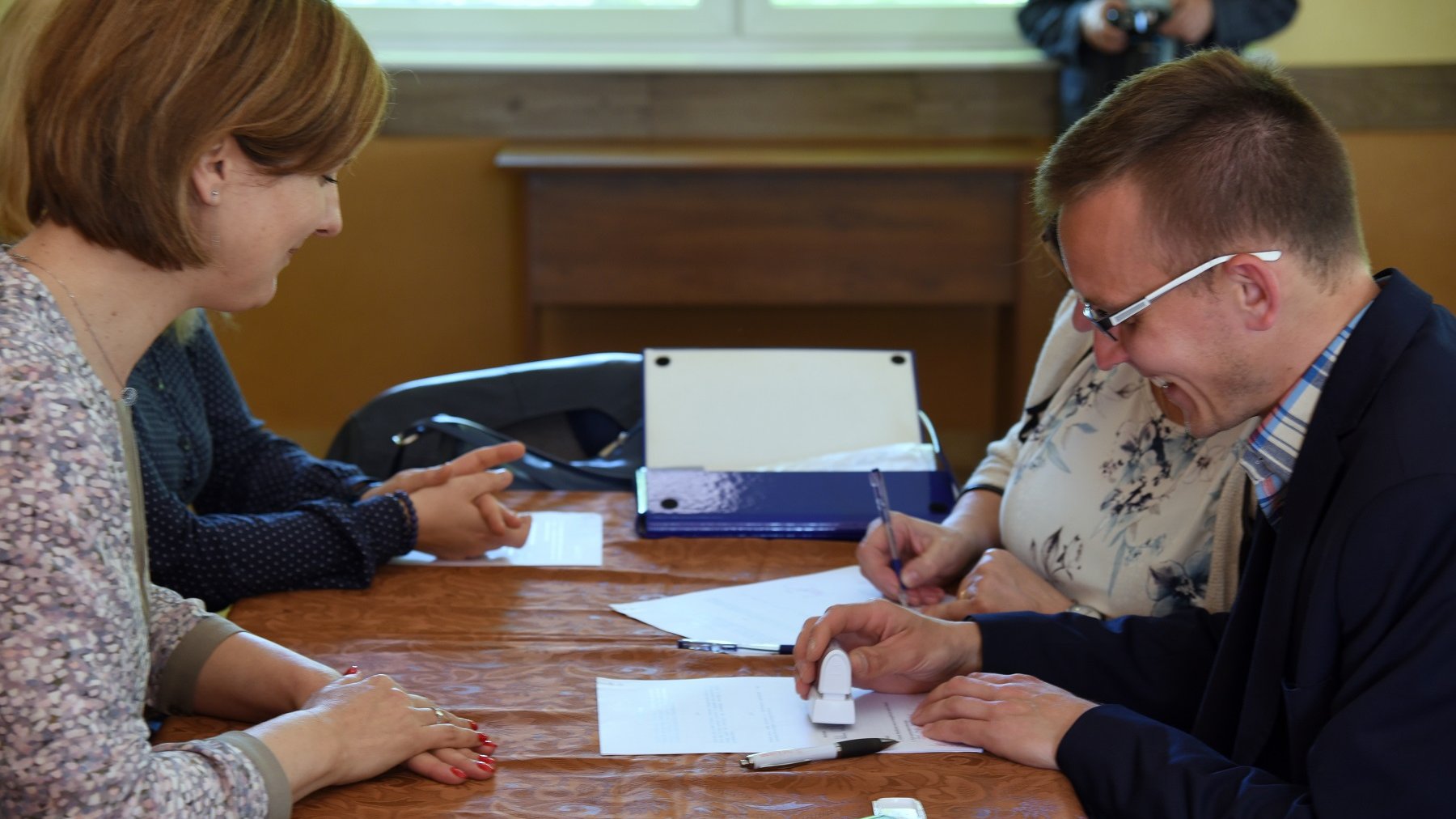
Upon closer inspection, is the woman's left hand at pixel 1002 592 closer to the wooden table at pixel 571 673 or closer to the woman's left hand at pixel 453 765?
the wooden table at pixel 571 673

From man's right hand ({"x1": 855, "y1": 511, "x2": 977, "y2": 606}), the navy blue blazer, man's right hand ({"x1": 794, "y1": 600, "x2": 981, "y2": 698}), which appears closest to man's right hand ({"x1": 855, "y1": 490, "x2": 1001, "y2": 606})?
man's right hand ({"x1": 855, "y1": 511, "x2": 977, "y2": 606})

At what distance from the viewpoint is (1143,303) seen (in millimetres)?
1255

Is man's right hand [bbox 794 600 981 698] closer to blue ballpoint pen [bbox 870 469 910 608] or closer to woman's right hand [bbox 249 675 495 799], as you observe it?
blue ballpoint pen [bbox 870 469 910 608]

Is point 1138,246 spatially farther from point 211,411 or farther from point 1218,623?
point 211,411

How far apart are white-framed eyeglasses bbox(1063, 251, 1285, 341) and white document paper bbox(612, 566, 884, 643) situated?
496 millimetres

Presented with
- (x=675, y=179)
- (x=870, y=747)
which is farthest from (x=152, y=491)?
(x=675, y=179)

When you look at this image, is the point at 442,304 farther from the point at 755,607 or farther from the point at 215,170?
the point at 215,170

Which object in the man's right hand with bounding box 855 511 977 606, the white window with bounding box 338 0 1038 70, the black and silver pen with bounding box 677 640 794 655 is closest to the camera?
the black and silver pen with bounding box 677 640 794 655

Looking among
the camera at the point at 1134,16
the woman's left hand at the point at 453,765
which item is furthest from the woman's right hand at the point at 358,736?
the camera at the point at 1134,16

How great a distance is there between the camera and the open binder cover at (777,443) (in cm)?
194

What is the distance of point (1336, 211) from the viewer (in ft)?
3.98

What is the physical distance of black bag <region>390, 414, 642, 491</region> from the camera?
2.33 meters

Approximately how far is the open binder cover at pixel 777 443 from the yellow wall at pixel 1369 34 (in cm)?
259

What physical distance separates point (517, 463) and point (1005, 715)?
129cm
